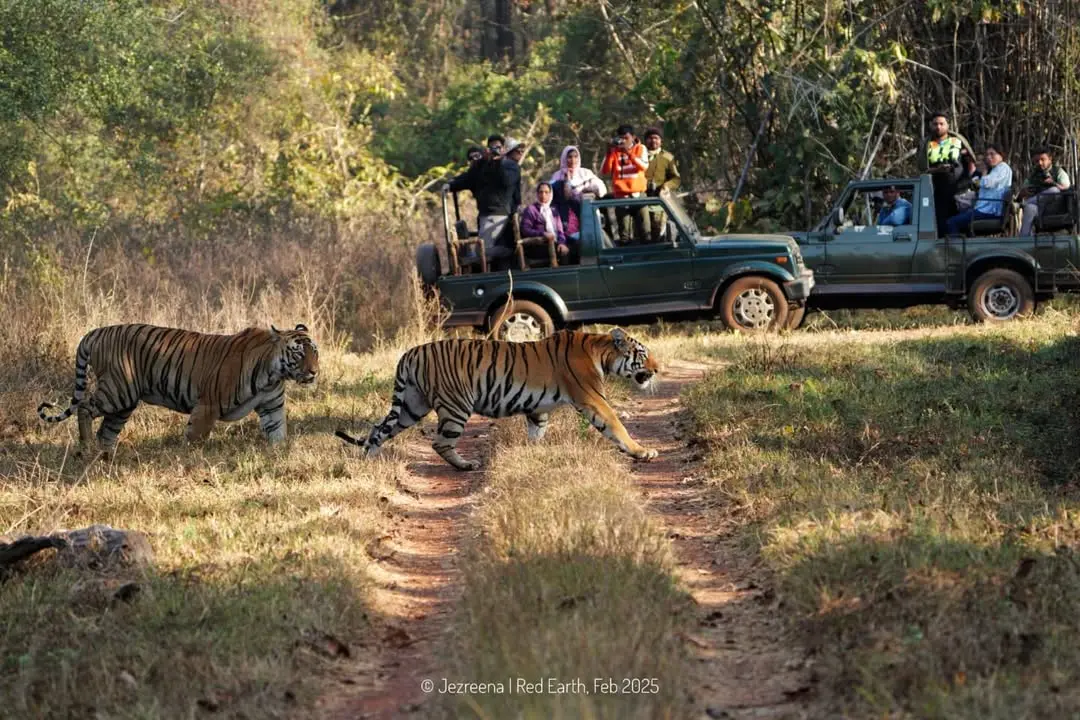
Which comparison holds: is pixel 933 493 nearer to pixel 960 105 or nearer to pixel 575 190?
pixel 575 190

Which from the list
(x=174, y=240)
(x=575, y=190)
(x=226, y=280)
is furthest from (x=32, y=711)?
(x=174, y=240)

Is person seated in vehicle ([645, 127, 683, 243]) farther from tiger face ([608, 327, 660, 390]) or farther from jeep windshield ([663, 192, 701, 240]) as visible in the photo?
tiger face ([608, 327, 660, 390])

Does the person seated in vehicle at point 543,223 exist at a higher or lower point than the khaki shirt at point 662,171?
lower

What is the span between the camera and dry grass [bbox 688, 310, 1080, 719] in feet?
18.7

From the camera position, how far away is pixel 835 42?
20844 millimetres

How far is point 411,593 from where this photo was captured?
774 centimetres

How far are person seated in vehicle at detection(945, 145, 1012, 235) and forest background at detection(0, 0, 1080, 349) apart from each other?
3172 millimetres

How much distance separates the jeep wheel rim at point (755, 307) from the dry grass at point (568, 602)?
7.33m

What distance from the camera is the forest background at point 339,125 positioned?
17906mm

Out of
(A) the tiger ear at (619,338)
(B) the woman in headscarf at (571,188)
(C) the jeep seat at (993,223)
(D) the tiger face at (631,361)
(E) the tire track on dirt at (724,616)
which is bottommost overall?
(E) the tire track on dirt at (724,616)

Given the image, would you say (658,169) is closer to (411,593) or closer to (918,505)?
(918,505)

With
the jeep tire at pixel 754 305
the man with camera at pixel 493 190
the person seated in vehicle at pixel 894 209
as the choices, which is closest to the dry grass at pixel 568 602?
the jeep tire at pixel 754 305

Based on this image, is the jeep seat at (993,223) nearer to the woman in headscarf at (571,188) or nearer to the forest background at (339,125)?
the forest background at (339,125)

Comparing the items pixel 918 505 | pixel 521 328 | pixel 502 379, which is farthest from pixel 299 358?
pixel 521 328
